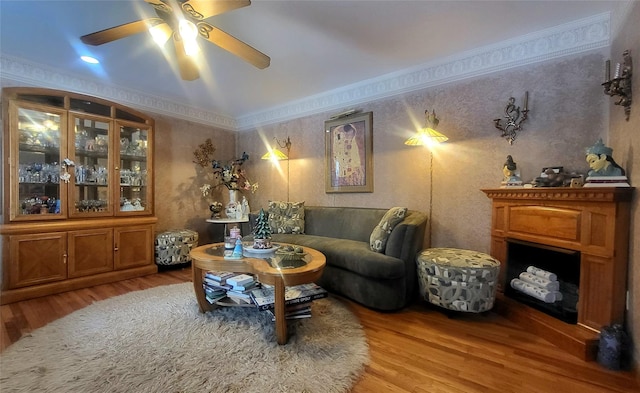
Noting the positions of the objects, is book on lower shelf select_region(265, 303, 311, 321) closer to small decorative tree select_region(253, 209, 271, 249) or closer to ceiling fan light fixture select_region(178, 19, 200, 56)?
small decorative tree select_region(253, 209, 271, 249)

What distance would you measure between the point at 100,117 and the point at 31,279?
1906 millimetres

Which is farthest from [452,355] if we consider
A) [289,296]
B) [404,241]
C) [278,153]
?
[278,153]

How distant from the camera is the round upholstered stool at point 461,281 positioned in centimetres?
220

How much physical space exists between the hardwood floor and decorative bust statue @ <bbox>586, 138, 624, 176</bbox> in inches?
49.6

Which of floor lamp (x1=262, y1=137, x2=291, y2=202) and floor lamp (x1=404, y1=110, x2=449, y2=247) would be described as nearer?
floor lamp (x1=404, y1=110, x2=449, y2=247)

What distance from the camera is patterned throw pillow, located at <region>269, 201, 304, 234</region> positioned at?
3.79 meters

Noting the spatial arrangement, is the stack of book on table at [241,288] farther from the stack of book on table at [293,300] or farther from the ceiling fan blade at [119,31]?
the ceiling fan blade at [119,31]

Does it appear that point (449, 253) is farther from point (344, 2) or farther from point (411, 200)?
point (344, 2)

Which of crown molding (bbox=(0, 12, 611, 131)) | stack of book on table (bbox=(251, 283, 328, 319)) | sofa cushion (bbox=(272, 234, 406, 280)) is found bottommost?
stack of book on table (bbox=(251, 283, 328, 319))

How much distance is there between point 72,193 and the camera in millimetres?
3064

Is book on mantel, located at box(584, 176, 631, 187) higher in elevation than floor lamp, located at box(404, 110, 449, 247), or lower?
lower

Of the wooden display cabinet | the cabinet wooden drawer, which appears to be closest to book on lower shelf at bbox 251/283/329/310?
the wooden display cabinet

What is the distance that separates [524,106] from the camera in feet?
8.13

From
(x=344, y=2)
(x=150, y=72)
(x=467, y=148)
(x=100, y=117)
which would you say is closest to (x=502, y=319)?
(x=467, y=148)
